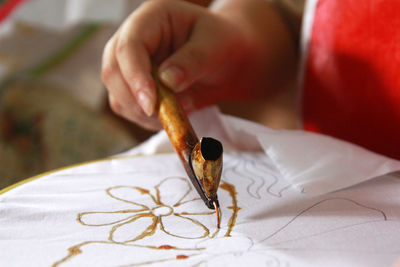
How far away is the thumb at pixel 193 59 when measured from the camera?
407mm

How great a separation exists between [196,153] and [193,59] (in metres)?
0.17

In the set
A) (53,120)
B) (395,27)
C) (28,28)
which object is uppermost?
(395,27)

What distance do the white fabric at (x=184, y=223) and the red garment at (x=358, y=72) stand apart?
3.8 inches

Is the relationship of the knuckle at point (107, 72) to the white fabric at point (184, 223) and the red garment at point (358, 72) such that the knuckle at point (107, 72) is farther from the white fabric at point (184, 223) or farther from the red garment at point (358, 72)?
the red garment at point (358, 72)

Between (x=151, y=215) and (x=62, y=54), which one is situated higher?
(x=151, y=215)

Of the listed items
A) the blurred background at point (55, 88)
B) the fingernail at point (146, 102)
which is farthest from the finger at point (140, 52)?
Result: the blurred background at point (55, 88)

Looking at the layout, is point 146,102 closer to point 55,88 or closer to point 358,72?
point 358,72

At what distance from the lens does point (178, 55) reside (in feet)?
1.38

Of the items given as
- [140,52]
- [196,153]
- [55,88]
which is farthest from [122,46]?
[55,88]

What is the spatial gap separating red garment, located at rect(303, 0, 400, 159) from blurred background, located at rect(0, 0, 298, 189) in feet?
1.39

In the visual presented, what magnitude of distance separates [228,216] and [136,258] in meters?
0.08

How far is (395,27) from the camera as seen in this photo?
1.31ft

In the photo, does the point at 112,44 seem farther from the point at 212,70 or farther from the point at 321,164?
the point at 321,164

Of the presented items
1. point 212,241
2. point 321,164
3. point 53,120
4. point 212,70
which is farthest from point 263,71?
point 53,120
